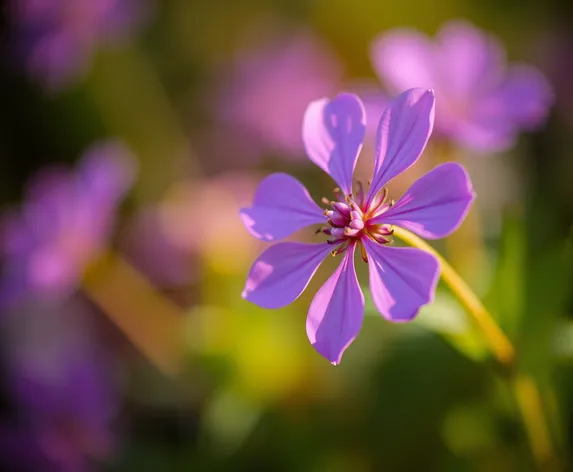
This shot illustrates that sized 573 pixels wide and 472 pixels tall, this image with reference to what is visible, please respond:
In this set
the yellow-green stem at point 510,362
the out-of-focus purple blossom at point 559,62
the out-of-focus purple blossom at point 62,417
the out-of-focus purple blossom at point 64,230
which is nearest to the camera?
the yellow-green stem at point 510,362

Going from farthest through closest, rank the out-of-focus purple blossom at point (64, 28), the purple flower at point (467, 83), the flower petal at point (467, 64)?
the out-of-focus purple blossom at point (64, 28) < the flower petal at point (467, 64) < the purple flower at point (467, 83)

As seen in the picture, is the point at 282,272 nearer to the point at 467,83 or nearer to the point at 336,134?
the point at 336,134

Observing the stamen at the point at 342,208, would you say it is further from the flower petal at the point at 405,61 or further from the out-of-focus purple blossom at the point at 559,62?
the out-of-focus purple blossom at the point at 559,62

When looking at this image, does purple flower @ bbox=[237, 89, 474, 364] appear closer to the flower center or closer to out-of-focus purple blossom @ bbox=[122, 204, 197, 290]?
the flower center

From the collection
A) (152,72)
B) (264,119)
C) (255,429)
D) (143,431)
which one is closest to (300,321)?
(255,429)

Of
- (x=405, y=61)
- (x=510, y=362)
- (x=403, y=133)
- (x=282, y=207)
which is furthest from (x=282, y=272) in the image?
(x=405, y=61)

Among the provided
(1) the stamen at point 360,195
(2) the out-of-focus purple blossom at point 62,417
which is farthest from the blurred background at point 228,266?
(1) the stamen at point 360,195

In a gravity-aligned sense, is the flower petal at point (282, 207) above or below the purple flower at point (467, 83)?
above

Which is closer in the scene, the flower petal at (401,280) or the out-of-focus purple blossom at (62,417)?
the flower petal at (401,280)
